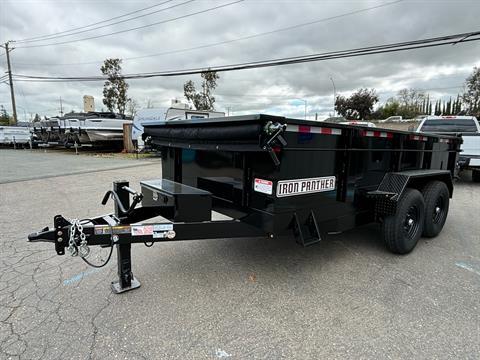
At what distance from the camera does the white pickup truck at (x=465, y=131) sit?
837cm

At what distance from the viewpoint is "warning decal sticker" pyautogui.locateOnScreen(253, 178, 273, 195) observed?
8.12ft

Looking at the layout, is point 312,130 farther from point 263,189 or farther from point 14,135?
point 14,135

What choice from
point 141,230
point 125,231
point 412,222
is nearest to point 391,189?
point 412,222

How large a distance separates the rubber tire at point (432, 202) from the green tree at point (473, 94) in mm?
37543

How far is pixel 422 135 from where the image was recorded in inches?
156

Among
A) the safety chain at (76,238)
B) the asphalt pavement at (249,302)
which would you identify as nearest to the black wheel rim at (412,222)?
the asphalt pavement at (249,302)

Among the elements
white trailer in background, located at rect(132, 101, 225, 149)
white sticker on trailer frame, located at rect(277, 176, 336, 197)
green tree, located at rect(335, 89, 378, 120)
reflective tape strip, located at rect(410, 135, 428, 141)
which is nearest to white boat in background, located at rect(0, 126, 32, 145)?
white trailer in background, located at rect(132, 101, 225, 149)

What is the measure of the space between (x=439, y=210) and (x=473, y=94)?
39.6 meters

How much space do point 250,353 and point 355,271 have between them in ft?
5.53

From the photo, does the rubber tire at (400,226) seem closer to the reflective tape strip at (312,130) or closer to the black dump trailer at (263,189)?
the black dump trailer at (263,189)

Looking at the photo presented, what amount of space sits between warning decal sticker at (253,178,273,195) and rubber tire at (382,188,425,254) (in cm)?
177

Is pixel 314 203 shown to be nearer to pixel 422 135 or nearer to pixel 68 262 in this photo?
pixel 422 135

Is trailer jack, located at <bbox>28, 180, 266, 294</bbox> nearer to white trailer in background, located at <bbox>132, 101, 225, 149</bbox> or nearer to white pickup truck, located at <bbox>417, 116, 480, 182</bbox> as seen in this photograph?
white pickup truck, located at <bbox>417, 116, 480, 182</bbox>

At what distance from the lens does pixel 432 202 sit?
3984 millimetres
